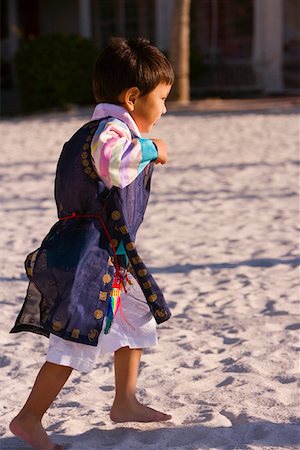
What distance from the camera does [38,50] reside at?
19188mm

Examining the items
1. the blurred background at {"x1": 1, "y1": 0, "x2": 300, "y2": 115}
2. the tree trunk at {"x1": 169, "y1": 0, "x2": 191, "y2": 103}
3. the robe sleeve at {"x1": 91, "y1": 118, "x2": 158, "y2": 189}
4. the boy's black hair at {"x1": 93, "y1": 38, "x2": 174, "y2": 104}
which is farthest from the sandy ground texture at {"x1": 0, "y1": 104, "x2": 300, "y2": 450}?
the blurred background at {"x1": 1, "y1": 0, "x2": 300, "y2": 115}

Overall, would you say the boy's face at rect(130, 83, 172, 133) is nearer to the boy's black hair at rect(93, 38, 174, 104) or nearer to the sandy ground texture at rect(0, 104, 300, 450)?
the boy's black hair at rect(93, 38, 174, 104)

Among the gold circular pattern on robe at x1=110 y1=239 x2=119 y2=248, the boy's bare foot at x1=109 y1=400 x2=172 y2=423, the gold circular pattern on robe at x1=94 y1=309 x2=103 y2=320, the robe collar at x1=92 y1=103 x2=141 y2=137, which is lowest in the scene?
the boy's bare foot at x1=109 y1=400 x2=172 y2=423

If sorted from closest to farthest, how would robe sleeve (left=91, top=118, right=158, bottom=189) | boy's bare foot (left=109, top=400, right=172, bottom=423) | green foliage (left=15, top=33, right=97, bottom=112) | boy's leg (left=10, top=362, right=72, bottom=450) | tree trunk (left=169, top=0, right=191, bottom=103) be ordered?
robe sleeve (left=91, top=118, right=158, bottom=189) < boy's leg (left=10, top=362, right=72, bottom=450) < boy's bare foot (left=109, top=400, right=172, bottom=423) < tree trunk (left=169, top=0, right=191, bottom=103) < green foliage (left=15, top=33, right=97, bottom=112)

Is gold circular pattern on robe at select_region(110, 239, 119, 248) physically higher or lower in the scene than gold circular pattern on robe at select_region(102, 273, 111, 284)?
higher

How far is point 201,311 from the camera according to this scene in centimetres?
539

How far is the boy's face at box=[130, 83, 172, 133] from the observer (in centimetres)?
337

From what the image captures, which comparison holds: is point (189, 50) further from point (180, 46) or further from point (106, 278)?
point (106, 278)

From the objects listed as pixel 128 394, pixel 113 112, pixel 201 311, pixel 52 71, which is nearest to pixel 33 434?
pixel 128 394

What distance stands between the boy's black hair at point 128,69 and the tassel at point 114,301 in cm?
62

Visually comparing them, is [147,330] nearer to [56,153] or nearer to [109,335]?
[109,335]

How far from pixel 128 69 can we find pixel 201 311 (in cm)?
235

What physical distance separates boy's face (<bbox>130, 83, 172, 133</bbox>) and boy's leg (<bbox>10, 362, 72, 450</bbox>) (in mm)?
873

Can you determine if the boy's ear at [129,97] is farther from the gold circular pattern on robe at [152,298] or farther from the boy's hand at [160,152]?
the gold circular pattern on robe at [152,298]
